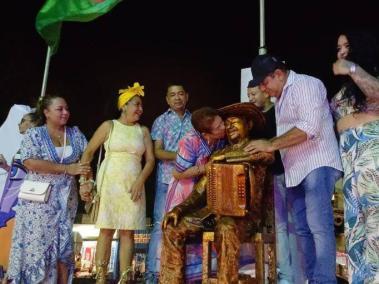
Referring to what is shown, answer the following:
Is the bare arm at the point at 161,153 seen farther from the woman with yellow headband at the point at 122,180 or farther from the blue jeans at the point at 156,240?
the blue jeans at the point at 156,240

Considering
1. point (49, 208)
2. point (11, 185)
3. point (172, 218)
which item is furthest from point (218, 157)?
point (11, 185)

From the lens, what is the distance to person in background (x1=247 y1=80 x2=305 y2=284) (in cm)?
315

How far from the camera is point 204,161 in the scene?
3.42 m

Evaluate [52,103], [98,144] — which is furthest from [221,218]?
[52,103]

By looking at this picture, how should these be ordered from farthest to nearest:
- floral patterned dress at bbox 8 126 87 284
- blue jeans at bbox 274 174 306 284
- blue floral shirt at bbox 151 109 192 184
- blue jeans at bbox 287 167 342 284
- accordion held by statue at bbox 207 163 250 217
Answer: blue floral shirt at bbox 151 109 192 184 → floral patterned dress at bbox 8 126 87 284 → blue jeans at bbox 274 174 306 284 → accordion held by statue at bbox 207 163 250 217 → blue jeans at bbox 287 167 342 284

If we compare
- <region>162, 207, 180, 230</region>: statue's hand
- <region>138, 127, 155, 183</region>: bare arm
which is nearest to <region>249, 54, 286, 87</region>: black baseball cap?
<region>162, 207, 180, 230</region>: statue's hand

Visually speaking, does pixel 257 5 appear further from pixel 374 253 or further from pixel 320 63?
pixel 374 253

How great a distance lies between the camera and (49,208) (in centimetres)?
357

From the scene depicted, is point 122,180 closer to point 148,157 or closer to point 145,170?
point 145,170

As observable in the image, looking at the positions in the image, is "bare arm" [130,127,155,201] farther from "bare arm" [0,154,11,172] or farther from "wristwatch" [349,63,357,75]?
"wristwatch" [349,63,357,75]

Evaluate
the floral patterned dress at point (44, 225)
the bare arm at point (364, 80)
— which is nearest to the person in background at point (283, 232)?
the bare arm at point (364, 80)

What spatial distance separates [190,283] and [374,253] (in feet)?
4.90

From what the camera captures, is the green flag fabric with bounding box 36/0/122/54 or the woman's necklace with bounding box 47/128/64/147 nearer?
the woman's necklace with bounding box 47/128/64/147

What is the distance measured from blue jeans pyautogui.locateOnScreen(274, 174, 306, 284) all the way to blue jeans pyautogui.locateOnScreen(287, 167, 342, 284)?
23 cm
